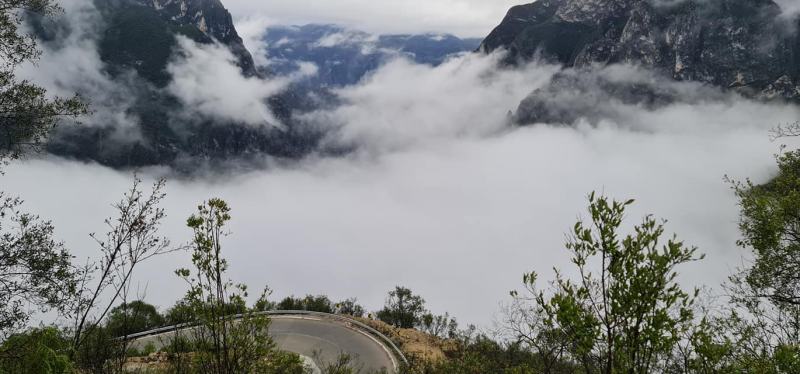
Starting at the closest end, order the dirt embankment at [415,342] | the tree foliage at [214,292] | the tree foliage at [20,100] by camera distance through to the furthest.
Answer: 1. the tree foliage at [214,292]
2. the tree foliage at [20,100]
3. the dirt embankment at [415,342]

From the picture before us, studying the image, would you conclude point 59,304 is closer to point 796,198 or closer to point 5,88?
point 5,88

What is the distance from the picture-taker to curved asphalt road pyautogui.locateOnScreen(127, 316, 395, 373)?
35938mm

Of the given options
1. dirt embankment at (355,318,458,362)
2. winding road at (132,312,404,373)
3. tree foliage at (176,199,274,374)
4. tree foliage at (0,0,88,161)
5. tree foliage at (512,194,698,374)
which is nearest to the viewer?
tree foliage at (512,194,698,374)

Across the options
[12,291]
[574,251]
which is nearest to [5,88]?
[12,291]

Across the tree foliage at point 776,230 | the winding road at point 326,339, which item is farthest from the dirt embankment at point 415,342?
the tree foliage at point 776,230

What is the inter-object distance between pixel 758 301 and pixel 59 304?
21.5m

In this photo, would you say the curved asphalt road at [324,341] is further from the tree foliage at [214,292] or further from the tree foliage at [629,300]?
the tree foliage at [629,300]

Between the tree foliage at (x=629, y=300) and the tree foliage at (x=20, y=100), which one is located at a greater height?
the tree foliage at (x=20, y=100)

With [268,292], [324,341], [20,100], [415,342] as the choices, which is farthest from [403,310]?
[20,100]

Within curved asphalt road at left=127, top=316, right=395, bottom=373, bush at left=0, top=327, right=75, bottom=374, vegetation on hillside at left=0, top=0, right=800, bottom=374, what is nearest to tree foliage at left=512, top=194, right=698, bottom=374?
vegetation on hillside at left=0, top=0, right=800, bottom=374

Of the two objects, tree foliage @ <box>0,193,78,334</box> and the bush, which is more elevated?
tree foliage @ <box>0,193,78,334</box>

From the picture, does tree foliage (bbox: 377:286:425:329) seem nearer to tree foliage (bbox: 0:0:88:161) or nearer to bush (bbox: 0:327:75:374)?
bush (bbox: 0:327:75:374)

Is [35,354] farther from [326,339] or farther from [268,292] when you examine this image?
[326,339]

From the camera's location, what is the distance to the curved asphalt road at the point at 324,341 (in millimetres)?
35938
